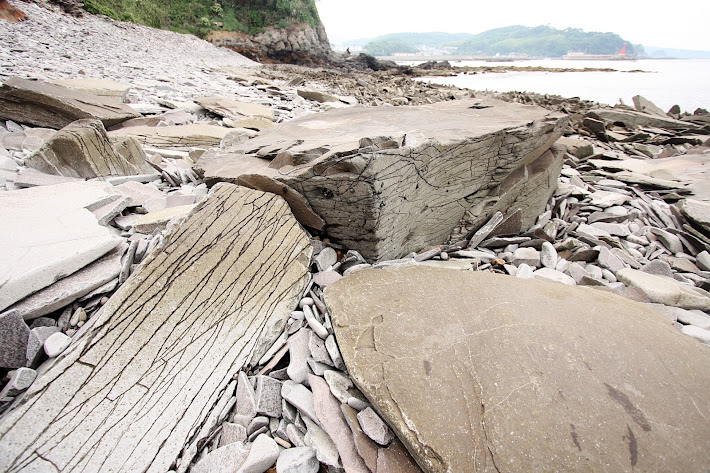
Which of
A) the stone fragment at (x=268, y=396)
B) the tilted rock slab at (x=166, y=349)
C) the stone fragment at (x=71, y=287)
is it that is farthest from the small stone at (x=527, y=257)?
the stone fragment at (x=71, y=287)

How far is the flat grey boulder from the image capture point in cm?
236

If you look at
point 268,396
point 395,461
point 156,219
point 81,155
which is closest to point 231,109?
point 81,155

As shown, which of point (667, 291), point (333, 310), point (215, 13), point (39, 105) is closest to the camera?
point (333, 310)

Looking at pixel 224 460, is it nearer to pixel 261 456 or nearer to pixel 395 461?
pixel 261 456

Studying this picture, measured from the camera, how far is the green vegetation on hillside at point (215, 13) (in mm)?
19781

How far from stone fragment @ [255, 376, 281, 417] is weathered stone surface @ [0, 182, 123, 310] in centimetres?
104

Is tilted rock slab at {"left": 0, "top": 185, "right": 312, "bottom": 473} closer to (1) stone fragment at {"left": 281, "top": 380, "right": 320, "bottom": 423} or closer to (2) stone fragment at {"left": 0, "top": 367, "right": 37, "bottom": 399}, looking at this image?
(2) stone fragment at {"left": 0, "top": 367, "right": 37, "bottom": 399}

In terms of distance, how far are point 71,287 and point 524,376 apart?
6.71ft

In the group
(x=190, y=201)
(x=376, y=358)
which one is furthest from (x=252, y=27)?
(x=376, y=358)

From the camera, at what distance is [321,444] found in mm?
1262

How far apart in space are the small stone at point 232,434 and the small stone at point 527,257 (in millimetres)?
2240

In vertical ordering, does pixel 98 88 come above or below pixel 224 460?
above

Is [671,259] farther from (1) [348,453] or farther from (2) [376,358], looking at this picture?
(1) [348,453]

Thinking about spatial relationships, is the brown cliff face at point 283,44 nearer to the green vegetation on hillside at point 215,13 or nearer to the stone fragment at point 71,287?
the green vegetation on hillside at point 215,13
